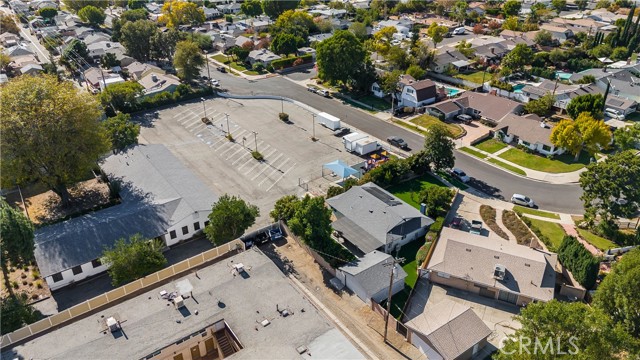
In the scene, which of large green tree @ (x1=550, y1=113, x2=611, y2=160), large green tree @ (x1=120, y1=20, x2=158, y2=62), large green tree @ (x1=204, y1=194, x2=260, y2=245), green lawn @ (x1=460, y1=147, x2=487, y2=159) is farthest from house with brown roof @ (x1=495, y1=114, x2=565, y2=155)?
large green tree @ (x1=120, y1=20, x2=158, y2=62)

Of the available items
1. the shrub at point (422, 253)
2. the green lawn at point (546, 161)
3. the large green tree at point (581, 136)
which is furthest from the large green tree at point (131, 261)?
the large green tree at point (581, 136)

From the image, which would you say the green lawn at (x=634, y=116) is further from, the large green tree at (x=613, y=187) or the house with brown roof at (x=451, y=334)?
the house with brown roof at (x=451, y=334)

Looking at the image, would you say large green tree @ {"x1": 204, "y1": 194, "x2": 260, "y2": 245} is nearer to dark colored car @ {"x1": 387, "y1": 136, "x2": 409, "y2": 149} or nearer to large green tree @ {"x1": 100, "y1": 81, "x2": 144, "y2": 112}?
dark colored car @ {"x1": 387, "y1": 136, "x2": 409, "y2": 149}

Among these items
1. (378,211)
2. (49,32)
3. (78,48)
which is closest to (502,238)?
(378,211)

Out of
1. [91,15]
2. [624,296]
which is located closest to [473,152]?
[624,296]

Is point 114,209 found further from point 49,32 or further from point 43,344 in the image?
point 49,32

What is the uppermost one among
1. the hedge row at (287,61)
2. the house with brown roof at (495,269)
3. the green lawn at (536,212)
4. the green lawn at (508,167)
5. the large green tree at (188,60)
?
the large green tree at (188,60)
